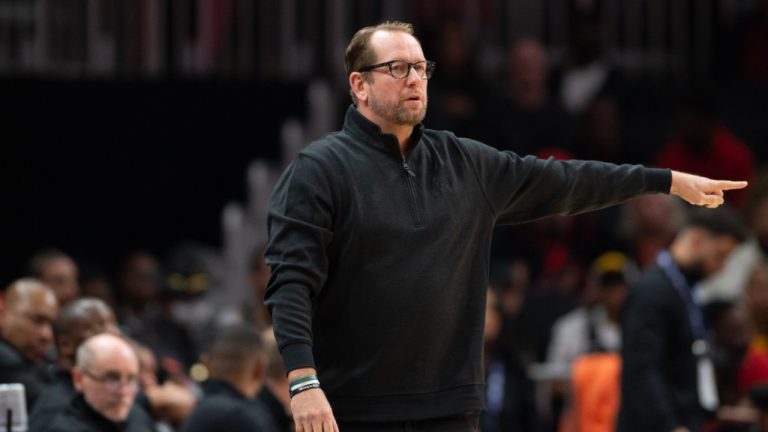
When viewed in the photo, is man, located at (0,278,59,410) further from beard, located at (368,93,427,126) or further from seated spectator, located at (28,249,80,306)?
beard, located at (368,93,427,126)

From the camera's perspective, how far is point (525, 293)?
35.8 feet

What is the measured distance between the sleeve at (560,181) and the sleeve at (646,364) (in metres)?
2.08

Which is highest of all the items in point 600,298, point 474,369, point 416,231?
point 416,231

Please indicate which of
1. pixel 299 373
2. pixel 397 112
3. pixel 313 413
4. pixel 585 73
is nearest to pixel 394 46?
pixel 397 112

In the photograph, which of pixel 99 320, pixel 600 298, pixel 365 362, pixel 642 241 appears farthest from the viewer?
pixel 642 241

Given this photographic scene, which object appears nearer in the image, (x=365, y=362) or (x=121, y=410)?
(x=365, y=362)

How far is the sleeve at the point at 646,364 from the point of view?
697 cm

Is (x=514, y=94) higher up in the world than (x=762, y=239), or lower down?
higher up

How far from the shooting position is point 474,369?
4.79 meters

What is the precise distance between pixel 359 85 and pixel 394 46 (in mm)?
173

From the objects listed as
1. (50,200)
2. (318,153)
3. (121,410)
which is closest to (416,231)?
(318,153)

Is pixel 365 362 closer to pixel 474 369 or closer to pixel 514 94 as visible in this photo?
pixel 474 369

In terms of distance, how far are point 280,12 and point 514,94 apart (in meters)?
2.03

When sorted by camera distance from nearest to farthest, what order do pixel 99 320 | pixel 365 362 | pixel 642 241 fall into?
pixel 365 362, pixel 99 320, pixel 642 241
